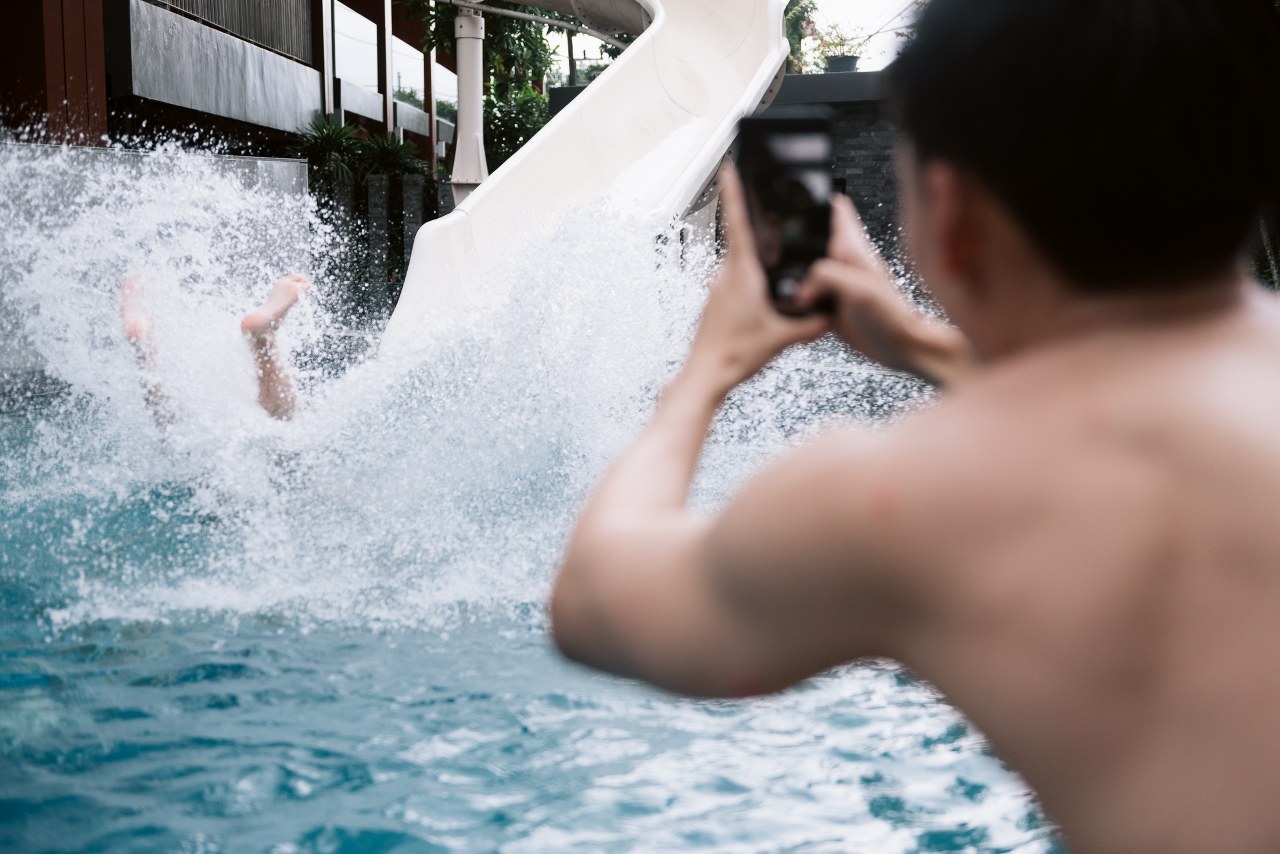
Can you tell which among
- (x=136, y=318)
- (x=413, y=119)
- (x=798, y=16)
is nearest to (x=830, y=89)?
Result: (x=136, y=318)

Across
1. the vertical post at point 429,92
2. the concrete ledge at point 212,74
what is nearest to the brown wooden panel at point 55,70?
the concrete ledge at point 212,74

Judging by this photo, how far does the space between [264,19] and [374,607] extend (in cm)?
1343

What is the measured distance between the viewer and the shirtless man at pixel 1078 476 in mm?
→ 614

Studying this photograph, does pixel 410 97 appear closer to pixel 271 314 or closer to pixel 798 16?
pixel 798 16

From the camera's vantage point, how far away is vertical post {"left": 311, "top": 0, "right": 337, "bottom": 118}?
16.8 metres

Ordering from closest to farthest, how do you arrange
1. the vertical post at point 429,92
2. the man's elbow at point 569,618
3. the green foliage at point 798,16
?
the man's elbow at point 569,618
the vertical post at point 429,92
the green foliage at point 798,16

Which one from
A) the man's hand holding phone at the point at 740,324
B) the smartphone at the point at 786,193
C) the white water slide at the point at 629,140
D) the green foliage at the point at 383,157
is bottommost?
the man's hand holding phone at the point at 740,324

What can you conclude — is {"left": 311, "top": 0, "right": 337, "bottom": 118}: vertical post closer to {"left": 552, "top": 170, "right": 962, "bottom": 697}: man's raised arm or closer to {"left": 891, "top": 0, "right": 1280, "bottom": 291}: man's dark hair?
{"left": 552, "top": 170, "right": 962, "bottom": 697}: man's raised arm

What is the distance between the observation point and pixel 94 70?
979 centimetres

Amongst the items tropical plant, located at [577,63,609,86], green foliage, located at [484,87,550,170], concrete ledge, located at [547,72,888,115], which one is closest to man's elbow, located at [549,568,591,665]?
concrete ledge, located at [547,72,888,115]

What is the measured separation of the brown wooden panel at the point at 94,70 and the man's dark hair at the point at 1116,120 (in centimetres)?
1017

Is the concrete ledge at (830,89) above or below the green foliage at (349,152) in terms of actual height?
below

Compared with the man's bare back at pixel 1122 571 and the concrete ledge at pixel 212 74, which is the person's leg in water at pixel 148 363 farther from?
the concrete ledge at pixel 212 74

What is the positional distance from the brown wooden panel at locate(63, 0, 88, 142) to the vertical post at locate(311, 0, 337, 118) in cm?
721
